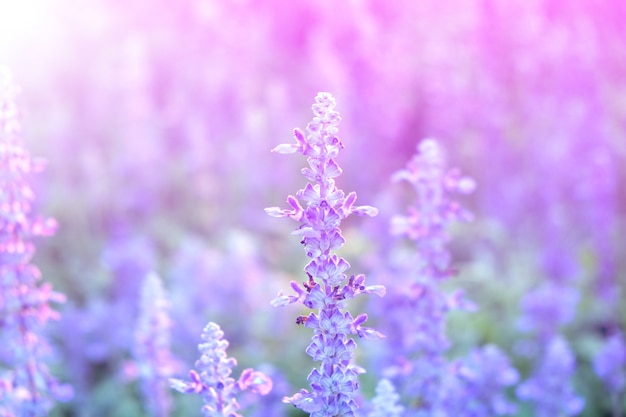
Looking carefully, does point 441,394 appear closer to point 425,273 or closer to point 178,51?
point 425,273

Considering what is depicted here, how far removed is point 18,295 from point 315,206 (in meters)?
1.68

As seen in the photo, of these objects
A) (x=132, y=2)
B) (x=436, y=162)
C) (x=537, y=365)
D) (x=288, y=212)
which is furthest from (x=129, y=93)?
(x=288, y=212)

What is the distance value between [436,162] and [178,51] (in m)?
9.13

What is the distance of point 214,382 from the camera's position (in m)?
3.02

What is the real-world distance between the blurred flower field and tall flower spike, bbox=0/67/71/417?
1cm

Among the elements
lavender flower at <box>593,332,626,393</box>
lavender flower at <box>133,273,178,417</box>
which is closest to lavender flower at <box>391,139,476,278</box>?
lavender flower at <box>133,273,178,417</box>

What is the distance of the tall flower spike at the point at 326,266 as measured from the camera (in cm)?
284

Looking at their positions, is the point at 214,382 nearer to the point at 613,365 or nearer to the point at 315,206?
the point at 315,206

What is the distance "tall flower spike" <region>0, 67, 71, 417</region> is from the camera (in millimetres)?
3809

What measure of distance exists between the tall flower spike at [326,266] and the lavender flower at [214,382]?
252 mm

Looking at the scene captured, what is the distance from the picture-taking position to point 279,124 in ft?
A: 34.9

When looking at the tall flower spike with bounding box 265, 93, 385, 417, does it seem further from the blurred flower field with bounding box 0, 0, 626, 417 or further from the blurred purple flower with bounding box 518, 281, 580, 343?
the blurred purple flower with bounding box 518, 281, 580, 343

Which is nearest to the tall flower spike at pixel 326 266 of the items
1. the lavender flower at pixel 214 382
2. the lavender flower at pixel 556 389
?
the lavender flower at pixel 214 382

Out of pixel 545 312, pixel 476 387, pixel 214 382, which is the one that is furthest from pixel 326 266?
pixel 545 312
